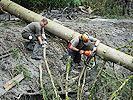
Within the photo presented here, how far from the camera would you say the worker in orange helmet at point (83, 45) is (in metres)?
4.16

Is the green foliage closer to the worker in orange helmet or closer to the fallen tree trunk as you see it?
the worker in orange helmet

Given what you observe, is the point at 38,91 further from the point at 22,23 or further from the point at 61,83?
the point at 22,23

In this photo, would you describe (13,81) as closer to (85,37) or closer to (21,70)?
(21,70)

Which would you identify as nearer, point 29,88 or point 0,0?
point 29,88

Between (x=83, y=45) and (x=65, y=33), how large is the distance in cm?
117

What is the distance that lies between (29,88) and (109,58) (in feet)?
6.85

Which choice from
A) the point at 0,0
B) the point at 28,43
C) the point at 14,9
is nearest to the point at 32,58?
the point at 28,43

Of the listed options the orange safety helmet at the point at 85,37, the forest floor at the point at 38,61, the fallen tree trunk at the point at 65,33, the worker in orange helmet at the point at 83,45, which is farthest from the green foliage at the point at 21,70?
the fallen tree trunk at the point at 65,33

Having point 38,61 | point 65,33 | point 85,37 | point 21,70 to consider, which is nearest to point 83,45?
point 85,37

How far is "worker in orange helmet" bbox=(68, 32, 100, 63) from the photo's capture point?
4164 mm

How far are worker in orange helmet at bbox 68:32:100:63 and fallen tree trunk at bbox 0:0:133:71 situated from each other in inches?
8.2

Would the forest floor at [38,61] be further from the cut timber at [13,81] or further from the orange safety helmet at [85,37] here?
the orange safety helmet at [85,37]

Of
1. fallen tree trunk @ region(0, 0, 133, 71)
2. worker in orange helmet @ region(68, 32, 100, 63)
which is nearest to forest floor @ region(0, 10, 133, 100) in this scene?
fallen tree trunk @ region(0, 0, 133, 71)

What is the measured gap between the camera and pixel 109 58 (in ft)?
14.0
